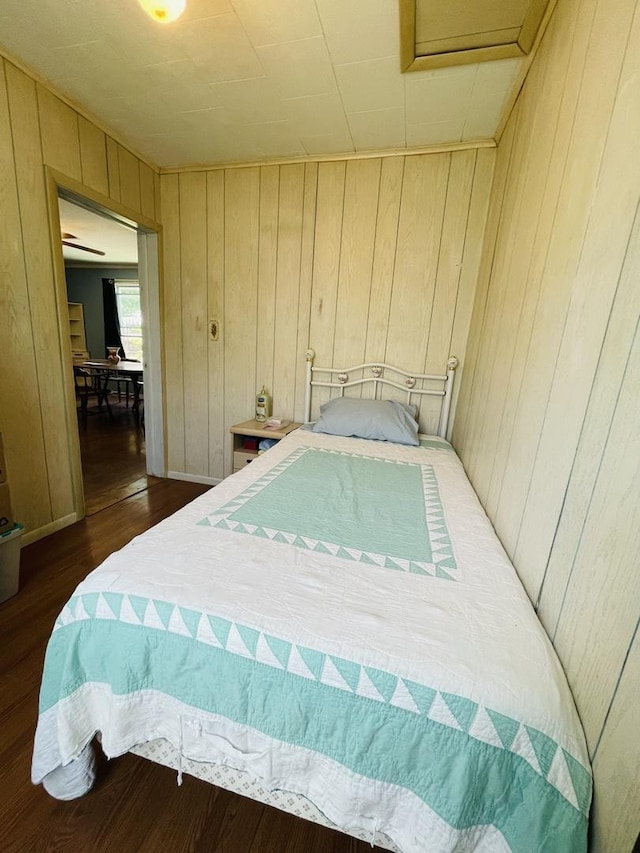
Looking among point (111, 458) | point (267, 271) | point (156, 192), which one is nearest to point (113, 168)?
point (156, 192)

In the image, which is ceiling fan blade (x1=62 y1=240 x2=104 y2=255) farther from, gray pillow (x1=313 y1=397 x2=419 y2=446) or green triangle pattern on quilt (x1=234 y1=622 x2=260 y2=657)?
green triangle pattern on quilt (x1=234 y1=622 x2=260 y2=657)

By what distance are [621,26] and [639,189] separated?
19.0 inches

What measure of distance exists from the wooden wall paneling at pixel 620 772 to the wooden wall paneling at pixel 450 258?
2098mm

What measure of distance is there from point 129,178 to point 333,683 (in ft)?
10.4

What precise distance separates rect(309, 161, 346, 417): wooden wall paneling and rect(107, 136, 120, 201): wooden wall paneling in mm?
1369

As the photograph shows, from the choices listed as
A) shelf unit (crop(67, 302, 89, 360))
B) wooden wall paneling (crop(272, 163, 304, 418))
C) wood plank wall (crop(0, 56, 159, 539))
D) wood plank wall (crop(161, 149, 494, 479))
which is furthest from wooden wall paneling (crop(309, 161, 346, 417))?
shelf unit (crop(67, 302, 89, 360))

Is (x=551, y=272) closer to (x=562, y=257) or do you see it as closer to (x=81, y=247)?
(x=562, y=257)

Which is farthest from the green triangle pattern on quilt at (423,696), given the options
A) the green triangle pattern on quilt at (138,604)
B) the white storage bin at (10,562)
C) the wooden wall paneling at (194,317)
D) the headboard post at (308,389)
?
the wooden wall paneling at (194,317)

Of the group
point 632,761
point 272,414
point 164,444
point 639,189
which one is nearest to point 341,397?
point 272,414

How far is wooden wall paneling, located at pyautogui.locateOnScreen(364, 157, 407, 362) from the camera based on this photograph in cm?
227

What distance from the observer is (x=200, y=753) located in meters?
0.76

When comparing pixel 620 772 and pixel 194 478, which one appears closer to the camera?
pixel 620 772

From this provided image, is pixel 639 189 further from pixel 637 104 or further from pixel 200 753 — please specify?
pixel 200 753

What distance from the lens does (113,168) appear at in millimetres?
2277
